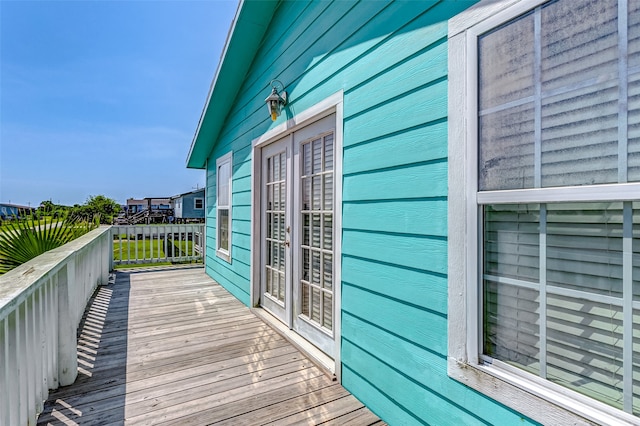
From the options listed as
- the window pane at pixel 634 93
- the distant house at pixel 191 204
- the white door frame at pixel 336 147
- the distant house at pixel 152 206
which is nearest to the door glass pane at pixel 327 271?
the white door frame at pixel 336 147

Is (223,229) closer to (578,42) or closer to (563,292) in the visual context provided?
(563,292)

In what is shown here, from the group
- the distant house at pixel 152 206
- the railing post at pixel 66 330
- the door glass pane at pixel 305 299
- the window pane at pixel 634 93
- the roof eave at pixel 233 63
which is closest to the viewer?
the window pane at pixel 634 93

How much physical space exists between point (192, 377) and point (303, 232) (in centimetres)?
145

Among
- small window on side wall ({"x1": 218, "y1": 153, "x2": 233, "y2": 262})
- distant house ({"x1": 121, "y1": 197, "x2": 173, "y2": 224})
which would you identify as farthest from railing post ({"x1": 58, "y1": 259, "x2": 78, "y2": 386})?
distant house ({"x1": 121, "y1": 197, "x2": 173, "y2": 224})

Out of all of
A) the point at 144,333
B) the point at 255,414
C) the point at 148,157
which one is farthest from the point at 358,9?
the point at 148,157

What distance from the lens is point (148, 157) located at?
56.3m

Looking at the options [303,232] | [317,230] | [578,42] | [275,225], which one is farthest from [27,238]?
[578,42]

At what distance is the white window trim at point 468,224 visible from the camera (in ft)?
3.97

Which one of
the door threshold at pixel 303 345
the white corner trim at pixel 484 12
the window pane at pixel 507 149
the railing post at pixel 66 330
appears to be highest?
the white corner trim at pixel 484 12

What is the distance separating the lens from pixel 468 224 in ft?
4.50

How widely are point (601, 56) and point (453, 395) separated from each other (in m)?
1.46

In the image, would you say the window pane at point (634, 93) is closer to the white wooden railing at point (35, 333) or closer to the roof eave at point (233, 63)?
the white wooden railing at point (35, 333)

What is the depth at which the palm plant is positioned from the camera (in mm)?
2980

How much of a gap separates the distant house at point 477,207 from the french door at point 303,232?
32 mm
